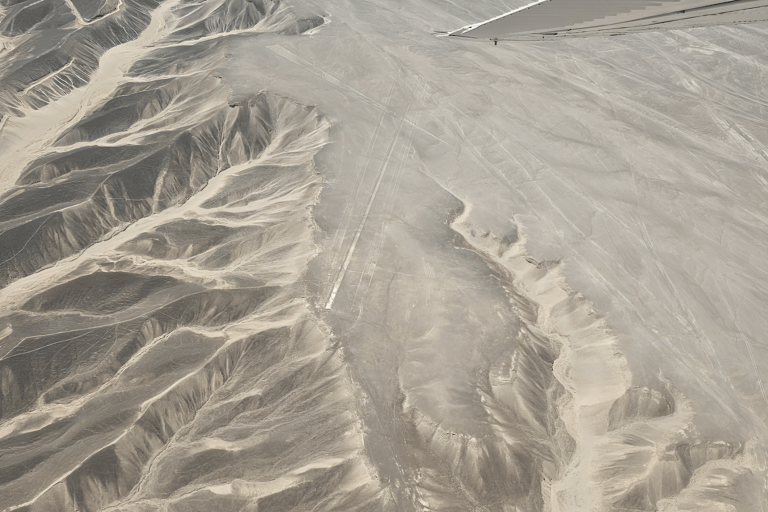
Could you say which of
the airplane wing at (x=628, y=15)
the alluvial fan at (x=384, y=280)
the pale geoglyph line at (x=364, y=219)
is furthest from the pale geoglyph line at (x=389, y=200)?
the airplane wing at (x=628, y=15)

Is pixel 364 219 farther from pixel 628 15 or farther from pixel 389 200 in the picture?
pixel 628 15

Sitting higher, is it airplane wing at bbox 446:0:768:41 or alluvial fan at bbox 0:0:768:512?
airplane wing at bbox 446:0:768:41

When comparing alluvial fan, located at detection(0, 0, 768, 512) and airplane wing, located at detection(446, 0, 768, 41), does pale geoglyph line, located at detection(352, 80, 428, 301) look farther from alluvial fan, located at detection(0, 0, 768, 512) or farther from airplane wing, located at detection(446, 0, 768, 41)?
airplane wing, located at detection(446, 0, 768, 41)

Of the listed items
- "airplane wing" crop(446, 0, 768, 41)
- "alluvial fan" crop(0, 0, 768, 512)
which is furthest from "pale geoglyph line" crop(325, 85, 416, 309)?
"airplane wing" crop(446, 0, 768, 41)

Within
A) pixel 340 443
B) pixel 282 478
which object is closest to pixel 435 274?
pixel 340 443

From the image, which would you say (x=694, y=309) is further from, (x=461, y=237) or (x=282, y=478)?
(x=282, y=478)

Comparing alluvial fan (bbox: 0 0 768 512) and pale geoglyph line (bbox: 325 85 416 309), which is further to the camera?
pale geoglyph line (bbox: 325 85 416 309)

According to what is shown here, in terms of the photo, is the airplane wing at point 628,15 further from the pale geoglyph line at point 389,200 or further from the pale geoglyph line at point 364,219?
the pale geoglyph line at point 364,219

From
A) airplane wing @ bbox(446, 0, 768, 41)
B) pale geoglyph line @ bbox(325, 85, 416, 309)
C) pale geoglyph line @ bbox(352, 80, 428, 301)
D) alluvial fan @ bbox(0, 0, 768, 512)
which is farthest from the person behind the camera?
pale geoglyph line @ bbox(352, 80, 428, 301)
